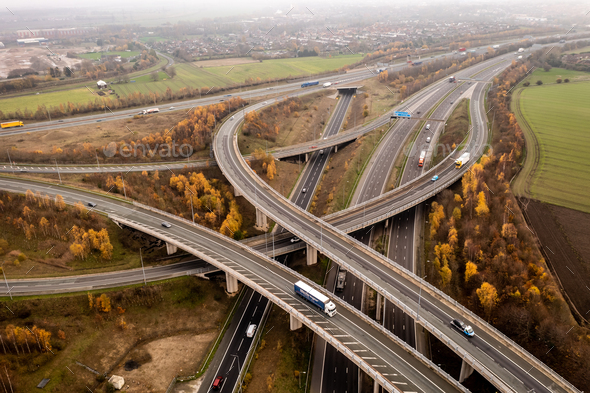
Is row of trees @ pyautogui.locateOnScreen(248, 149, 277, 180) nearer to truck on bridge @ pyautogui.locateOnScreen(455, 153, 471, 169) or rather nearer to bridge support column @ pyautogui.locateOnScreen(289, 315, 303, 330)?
truck on bridge @ pyautogui.locateOnScreen(455, 153, 471, 169)

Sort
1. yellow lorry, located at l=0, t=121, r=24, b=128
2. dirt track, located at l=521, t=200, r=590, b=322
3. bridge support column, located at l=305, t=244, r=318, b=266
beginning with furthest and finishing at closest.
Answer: yellow lorry, located at l=0, t=121, r=24, b=128 → bridge support column, located at l=305, t=244, r=318, b=266 → dirt track, located at l=521, t=200, r=590, b=322

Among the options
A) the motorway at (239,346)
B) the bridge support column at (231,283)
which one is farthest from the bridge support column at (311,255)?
the bridge support column at (231,283)

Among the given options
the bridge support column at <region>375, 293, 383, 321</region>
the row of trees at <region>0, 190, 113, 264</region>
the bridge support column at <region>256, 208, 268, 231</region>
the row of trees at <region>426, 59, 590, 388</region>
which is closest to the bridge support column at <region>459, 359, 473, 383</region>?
the row of trees at <region>426, 59, 590, 388</region>

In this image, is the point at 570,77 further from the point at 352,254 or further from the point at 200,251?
the point at 200,251

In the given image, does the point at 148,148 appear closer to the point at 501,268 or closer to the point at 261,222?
the point at 261,222

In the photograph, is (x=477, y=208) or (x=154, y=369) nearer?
(x=154, y=369)

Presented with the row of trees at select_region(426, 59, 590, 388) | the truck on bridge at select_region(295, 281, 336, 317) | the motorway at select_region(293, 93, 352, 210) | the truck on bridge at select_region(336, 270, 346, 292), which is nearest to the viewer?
the row of trees at select_region(426, 59, 590, 388)

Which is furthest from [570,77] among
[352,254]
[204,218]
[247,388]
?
[247,388]

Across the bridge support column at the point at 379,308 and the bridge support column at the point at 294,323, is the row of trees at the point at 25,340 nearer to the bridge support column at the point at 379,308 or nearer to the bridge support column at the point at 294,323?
the bridge support column at the point at 294,323

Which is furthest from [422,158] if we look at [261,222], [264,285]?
[264,285]
